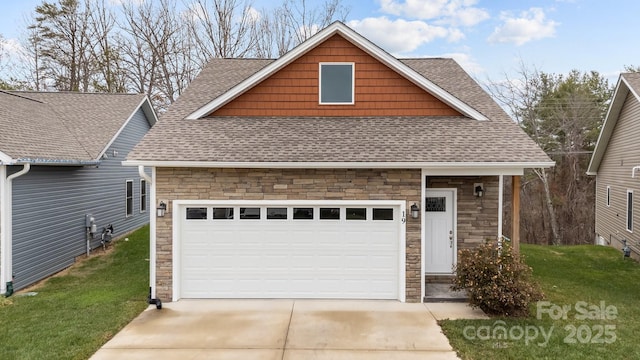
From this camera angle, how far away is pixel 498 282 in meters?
6.84

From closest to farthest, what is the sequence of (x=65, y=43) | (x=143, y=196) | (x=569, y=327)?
(x=569, y=327), (x=143, y=196), (x=65, y=43)

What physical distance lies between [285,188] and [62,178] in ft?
23.2

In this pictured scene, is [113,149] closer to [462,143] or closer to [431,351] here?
[462,143]

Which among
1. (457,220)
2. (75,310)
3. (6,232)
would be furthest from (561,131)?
(6,232)

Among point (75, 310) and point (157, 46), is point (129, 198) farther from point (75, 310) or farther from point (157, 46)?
point (157, 46)

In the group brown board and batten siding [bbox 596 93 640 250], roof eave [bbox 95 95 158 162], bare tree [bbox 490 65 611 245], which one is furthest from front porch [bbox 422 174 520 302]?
bare tree [bbox 490 65 611 245]

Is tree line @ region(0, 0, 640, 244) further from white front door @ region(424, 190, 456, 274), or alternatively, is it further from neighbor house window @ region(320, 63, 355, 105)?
white front door @ region(424, 190, 456, 274)

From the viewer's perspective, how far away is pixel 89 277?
32.2 ft

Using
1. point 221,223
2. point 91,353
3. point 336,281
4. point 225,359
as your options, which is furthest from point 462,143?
point 91,353

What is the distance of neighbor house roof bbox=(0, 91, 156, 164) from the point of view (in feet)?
30.3

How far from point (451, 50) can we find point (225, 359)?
20249mm

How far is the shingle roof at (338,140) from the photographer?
7691 mm

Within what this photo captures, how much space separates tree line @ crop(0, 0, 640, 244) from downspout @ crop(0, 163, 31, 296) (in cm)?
1515

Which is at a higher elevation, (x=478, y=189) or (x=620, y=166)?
(x=620, y=166)
